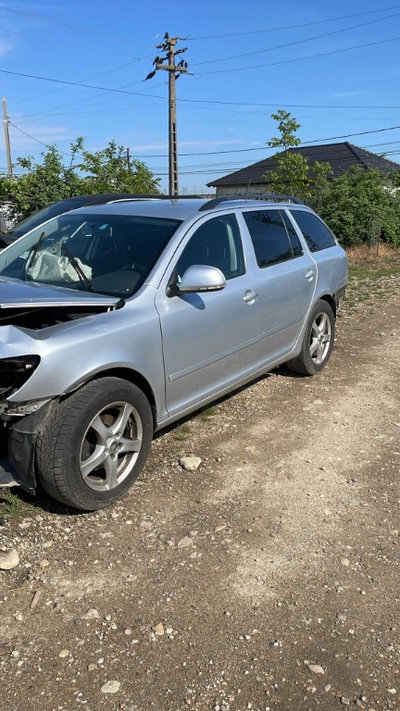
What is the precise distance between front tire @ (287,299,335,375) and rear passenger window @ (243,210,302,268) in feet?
2.30

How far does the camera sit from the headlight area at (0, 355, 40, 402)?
2.79 metres

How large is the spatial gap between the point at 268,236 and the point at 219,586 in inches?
120

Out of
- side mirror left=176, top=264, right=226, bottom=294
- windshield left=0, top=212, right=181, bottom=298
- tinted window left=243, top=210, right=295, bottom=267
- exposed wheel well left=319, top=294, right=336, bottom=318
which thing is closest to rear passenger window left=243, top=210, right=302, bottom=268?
tinted window left=243, top=210, right=295, bottom=267

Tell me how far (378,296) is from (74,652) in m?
9.32

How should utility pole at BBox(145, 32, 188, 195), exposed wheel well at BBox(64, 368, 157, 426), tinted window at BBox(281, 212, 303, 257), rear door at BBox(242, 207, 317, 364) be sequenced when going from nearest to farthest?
exposed wheel well at BBox(64, 368, 157, 426) < rear door at BBox(242, 207, 317, 364) < tinted window at BBox(281, 212, 303, 257) < utility pole at BBox(145, 32, 188, 195)

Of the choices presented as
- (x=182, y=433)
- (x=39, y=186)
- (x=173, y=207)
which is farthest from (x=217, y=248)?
(x=39, y=186)

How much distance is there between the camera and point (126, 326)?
3.26m

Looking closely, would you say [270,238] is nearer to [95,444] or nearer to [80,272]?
[80,272]

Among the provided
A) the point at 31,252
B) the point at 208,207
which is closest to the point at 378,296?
the point at 208,207

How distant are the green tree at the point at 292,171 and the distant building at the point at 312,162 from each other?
17028 mm

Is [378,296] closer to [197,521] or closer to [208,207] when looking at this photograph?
[208,207]

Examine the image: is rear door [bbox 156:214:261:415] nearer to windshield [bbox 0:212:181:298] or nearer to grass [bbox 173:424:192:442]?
windshield [bbox 0:212:181:298]

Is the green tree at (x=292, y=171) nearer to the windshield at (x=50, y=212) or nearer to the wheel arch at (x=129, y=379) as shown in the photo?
the windshield at (x=50, y=212)

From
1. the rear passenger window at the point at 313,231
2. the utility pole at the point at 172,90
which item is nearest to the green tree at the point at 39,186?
the utility pole at the point at 172,90
